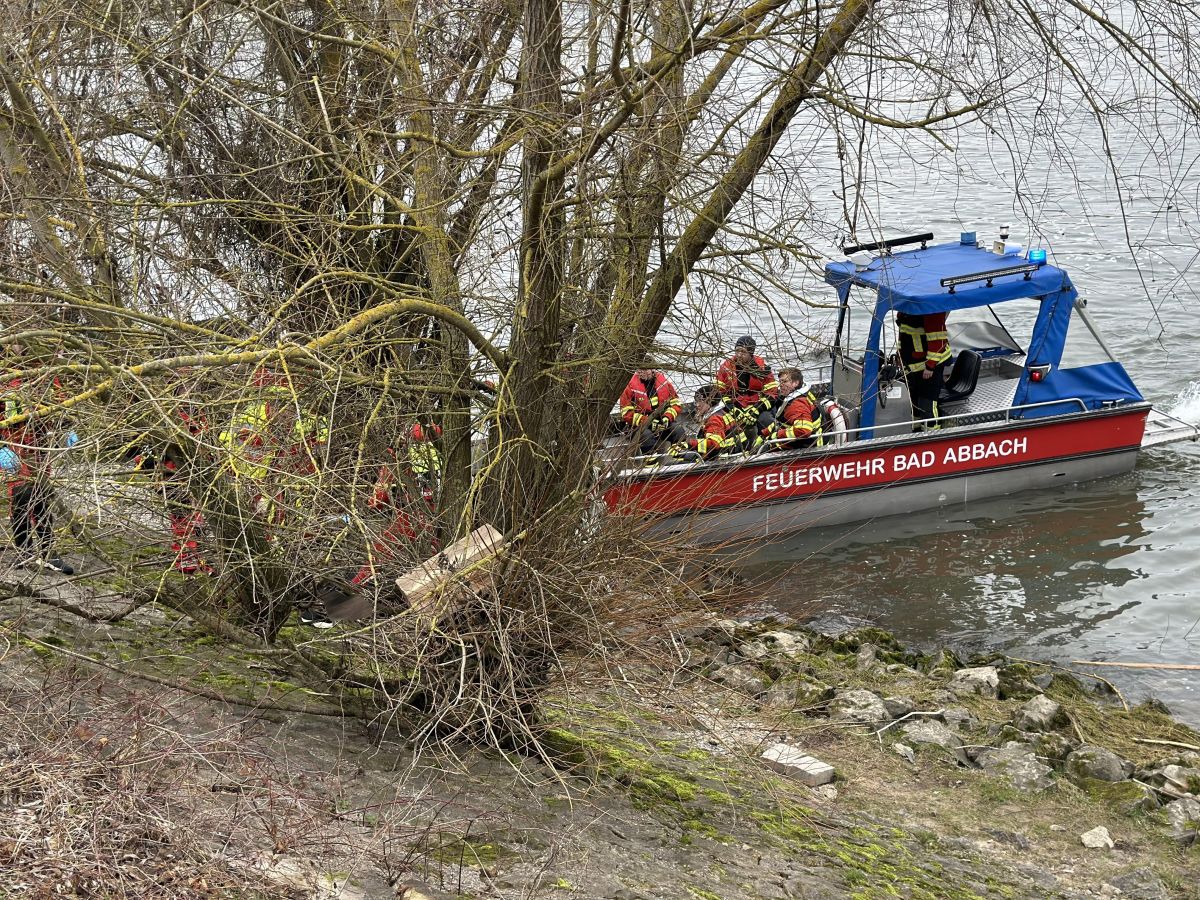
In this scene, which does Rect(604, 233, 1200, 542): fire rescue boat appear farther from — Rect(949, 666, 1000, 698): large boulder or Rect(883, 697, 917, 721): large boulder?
Rect(883, 697, 917, 721): large boulder

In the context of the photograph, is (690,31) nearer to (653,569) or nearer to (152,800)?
(653,569)

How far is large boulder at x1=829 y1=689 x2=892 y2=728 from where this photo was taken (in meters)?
8.55

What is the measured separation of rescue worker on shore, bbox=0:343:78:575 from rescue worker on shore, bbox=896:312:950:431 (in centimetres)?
899

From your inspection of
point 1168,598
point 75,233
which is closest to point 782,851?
point 75,233

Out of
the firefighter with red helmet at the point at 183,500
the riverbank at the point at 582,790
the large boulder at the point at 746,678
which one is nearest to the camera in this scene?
the riverbank at the point at 582,790

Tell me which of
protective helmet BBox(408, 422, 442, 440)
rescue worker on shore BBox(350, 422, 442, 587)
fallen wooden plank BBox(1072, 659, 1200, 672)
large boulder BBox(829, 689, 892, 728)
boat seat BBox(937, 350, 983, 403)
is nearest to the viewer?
rescue worker on shore BBox(350, 422, 442, 587)

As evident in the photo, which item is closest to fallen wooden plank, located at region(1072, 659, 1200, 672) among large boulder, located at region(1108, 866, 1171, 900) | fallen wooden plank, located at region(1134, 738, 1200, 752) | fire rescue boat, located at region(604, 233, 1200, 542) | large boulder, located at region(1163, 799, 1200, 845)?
fallen wooden plank, located at region(1134, 738, 1200, 752)

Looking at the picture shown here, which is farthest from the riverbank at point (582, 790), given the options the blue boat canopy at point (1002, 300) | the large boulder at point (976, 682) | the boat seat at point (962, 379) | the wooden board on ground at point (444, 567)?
the boat seat at point (962, 379)

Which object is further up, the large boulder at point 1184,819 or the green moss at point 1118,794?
the green moss at point 1118,794

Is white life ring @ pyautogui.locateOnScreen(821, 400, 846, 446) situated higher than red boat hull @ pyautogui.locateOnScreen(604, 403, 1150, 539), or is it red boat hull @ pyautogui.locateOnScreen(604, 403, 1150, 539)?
white life ring @ pyautogui.locateOnScreen(821, 400, 846, 446)

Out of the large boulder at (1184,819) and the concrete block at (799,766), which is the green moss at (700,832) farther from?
the large boulder at (1184,819)

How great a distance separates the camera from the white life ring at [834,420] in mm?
12609

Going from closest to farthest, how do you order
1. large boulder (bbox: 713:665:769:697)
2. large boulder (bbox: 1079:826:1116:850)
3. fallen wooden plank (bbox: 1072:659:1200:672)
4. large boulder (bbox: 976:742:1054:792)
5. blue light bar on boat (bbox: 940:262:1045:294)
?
large boulder (bbox: 1079:826:1116:850) < large boulder (bbox: 976:742:1054:792) < large boulder (bbox: 713:665:769:697) < fallen wooden plank (bbox: 1072:659:1200:672) < blue light bar on boat (bbox: 940:262:1045:294)

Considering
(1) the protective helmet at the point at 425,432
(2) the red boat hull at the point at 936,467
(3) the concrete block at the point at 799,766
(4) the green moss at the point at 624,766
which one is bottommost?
(3) the concrete block at the point at 799,766
